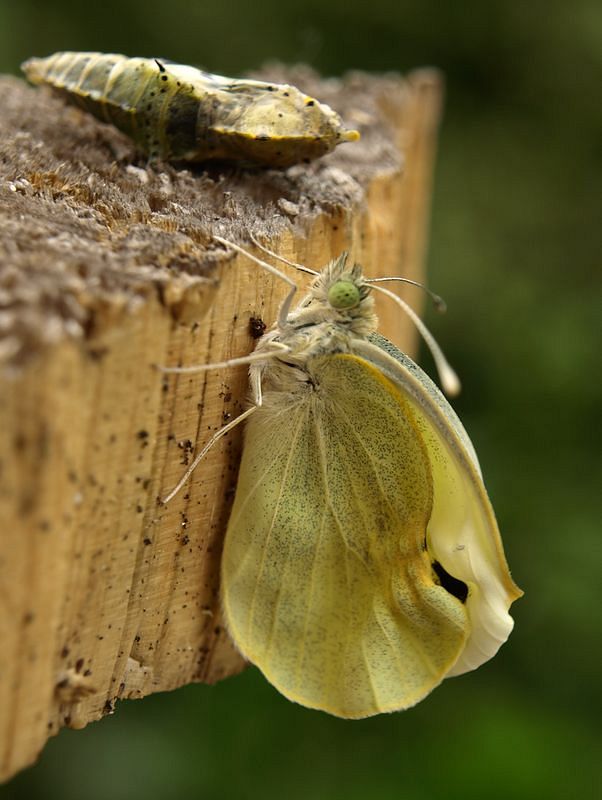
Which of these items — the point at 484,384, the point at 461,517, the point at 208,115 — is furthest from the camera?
the point at 484,384

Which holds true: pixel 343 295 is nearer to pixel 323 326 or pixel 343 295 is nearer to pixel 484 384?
pixel 323 326

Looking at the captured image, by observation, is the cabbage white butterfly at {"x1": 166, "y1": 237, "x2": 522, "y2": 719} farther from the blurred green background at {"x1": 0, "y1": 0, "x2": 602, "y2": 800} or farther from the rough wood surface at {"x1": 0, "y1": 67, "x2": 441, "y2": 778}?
the blurred green background at {"x1": 0, "y1": 0, "x2": 602, "y2": 800}

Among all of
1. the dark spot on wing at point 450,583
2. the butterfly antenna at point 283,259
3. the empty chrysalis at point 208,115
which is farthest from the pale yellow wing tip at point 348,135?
the dark spot on wing at point 450,583

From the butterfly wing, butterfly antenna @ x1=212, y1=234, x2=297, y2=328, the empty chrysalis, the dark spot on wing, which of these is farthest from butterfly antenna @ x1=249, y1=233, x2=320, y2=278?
the dark spot on wing

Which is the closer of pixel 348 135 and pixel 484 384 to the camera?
pixel 348 135

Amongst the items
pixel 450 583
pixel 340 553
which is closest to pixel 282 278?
pixel 340 553

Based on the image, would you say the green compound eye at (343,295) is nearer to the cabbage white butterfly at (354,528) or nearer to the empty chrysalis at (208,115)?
the cabbage white butterfly at (354,528)

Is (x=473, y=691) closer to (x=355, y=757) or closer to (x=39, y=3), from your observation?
(x=355, y=757)
